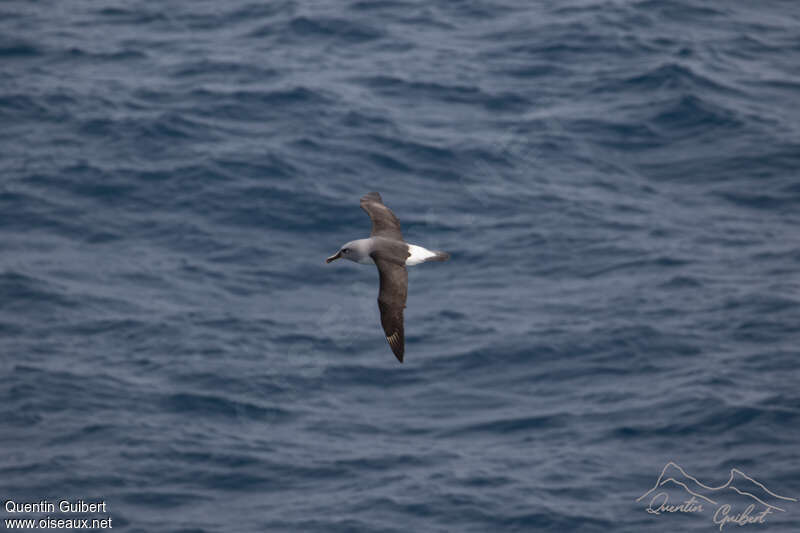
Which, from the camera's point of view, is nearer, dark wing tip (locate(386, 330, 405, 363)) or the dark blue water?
dark wing tip (locate(386, 330, 405, 363))

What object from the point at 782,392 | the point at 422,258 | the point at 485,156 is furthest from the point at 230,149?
the point at 422,258

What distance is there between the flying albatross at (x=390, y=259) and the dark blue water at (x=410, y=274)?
987 centimetres

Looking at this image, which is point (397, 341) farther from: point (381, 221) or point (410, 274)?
point (410, 274)

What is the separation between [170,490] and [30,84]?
17.7 m

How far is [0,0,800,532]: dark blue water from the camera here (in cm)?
2948

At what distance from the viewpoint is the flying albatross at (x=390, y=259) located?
59.6ft

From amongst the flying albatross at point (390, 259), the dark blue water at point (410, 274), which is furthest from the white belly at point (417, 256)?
the dark blue water at point (410, 274)

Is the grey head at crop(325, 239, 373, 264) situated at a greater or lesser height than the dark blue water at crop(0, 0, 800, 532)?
greater
